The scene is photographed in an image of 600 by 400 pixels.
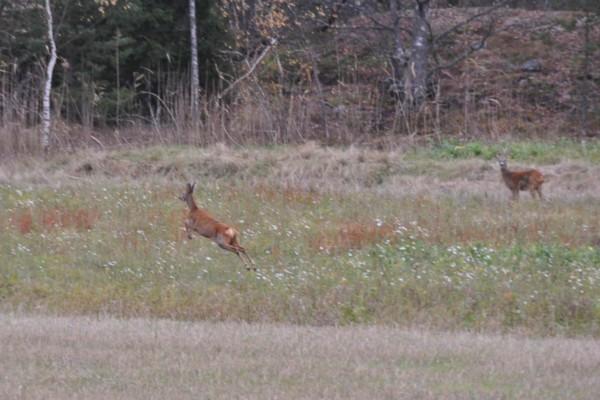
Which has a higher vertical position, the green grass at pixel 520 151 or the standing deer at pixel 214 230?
the green grass at pixel 520 151

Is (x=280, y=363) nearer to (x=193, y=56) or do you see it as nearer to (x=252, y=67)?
(x=193, y=56)

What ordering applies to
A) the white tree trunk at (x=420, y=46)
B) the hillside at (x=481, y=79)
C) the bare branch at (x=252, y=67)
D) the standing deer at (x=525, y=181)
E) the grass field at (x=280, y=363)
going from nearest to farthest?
the grass field at (x=280, y=363)
the standing deer at (x=525, y=181)
the hillside at (x=481, y=79)
the bare branch at (x=252, y=67)
the white tree trunk at (x=420, y=46)

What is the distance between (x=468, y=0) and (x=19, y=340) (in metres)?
30.8

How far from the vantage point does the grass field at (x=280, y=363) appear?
7547 millimetres

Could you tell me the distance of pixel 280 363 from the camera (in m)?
8.45

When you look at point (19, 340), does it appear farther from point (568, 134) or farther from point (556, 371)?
point (568, 134)

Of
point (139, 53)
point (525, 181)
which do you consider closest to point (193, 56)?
point (139, 53)

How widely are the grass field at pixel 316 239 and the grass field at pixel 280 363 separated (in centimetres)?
137

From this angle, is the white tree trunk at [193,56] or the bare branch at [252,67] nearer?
the white tree trunk at [193,56]

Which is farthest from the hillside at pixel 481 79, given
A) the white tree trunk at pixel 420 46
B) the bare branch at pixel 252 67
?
the bare branch at pixel 252 67

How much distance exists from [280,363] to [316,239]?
270 inches

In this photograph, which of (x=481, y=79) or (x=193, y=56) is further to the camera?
(x=481, y=79)

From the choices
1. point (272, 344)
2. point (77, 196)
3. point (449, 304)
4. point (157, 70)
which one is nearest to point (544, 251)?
point (449, 304)

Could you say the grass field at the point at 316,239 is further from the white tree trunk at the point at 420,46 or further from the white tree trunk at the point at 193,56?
the white tree trunk at the point at 420,46
